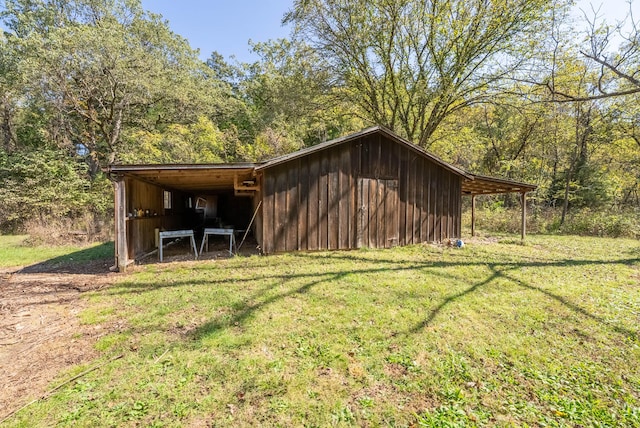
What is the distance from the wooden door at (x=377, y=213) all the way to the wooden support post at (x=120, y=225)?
5.84 meters

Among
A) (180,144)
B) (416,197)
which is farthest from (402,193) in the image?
(180,144)

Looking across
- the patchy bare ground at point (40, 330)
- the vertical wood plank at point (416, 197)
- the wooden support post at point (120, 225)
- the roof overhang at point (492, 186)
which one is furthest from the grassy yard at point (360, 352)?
the roof overhang at point (492, 186)

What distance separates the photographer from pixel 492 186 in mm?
10797

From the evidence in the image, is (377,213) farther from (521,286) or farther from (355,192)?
(521,286)

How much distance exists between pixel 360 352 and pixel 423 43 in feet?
49.0

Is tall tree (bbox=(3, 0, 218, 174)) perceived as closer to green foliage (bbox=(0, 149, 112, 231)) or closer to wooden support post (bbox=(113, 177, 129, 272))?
green foliage (bbox=(0, 149, 112, 231))

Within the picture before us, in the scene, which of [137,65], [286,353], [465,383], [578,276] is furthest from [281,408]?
[137,65]

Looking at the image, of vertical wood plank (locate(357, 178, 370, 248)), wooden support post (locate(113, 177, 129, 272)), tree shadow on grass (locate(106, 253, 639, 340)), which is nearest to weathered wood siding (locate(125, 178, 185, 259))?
wooden support post (locate(113, 177, 129, 272))

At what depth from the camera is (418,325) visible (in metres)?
3.69

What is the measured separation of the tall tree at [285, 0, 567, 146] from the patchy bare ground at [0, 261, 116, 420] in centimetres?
1351

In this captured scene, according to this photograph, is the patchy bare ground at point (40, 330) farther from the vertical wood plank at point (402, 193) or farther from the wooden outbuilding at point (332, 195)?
the vertical wood plank at point (402, 193)

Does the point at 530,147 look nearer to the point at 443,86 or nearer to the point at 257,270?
the point at 443,86

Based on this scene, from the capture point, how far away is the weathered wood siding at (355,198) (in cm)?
744

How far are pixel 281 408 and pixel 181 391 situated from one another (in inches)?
36.4
